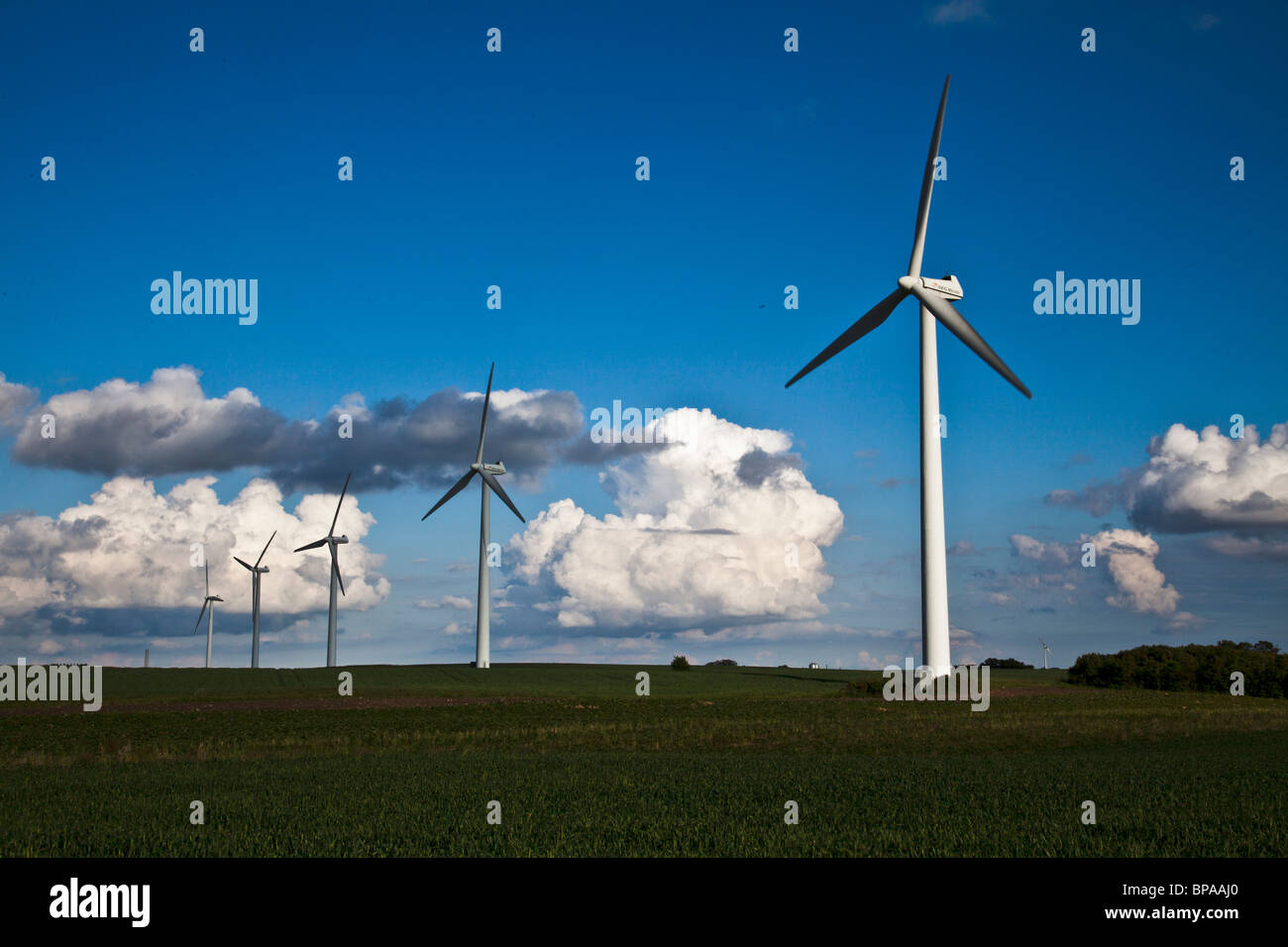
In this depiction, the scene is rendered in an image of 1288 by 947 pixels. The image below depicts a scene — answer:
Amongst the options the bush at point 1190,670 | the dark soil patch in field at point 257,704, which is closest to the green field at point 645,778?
the dark soil patch in field at point 257,704

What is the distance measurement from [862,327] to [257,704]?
51377 millimetres

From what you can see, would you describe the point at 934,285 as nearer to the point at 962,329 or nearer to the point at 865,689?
the point at 962,329

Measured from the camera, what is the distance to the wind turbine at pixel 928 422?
72.2 metres

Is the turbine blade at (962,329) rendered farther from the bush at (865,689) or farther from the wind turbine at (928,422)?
the bush at (865,689)

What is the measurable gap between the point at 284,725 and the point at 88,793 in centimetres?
2891

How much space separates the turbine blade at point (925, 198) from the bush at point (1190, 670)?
5323 cm

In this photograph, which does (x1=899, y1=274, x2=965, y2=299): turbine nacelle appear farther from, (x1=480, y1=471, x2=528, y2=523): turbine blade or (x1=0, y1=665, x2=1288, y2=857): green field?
(x1=480, y1=471, x2=528, y2=523): turbine blade

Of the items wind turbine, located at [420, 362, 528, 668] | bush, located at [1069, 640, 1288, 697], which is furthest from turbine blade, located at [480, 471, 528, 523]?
bush, located at [1069, 640, 1288, 697]

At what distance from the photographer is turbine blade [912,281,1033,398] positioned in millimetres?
65375

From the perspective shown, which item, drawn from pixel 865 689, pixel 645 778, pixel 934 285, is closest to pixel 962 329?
pixel 934 285

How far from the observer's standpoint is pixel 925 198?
72000 millimetres
